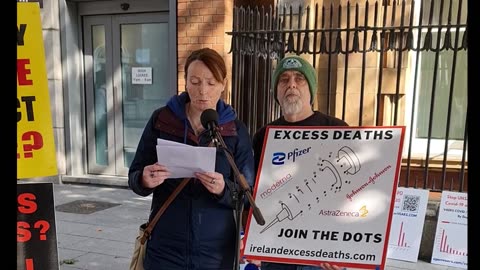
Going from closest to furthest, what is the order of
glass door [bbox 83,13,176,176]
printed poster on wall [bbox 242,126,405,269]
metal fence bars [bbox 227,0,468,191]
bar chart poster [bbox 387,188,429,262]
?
printed poster on wall [bbox 242,126,405,269] < bar chart poster [bbox 387,188,429,262] < metal fence bars [bbox 227,0,468,191] < glass door [bbox 83,13,176,176]

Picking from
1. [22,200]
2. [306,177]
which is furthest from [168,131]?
[22,200]

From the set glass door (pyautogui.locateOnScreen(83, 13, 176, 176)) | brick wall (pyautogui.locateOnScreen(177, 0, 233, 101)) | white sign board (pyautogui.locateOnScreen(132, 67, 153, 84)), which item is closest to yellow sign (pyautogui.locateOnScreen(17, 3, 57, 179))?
brick wall (pyautogui.locateOnScreen(177, 0, 233, 101))

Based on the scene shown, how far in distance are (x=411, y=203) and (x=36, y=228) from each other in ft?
12.1

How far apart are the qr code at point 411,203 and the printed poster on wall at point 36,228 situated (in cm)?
356

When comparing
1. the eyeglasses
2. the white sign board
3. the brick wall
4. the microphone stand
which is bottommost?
the microphone stand

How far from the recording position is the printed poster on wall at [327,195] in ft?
6.63

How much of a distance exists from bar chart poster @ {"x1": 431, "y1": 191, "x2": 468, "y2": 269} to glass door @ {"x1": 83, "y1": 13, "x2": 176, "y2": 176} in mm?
4321

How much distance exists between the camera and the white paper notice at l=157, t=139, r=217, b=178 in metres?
1.85

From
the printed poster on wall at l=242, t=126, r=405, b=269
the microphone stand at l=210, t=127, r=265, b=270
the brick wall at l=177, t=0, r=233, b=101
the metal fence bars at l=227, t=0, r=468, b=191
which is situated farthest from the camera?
the brick wall at l=177, t=0, r=233, b=101

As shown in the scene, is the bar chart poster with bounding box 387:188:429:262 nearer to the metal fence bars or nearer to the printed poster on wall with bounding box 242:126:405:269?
the metal fence bars

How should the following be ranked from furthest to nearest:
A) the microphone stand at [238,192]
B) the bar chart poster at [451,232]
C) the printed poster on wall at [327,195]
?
the bar chart poster at [451,232] → the printed poster on wall at [327,195] → the microphone stand at [238,192]

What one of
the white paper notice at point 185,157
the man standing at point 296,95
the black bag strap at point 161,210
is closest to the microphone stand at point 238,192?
the white paper notice at point 185,157

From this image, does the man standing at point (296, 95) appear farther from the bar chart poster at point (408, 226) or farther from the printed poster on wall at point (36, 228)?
the bar chart poster at point (408, 226)

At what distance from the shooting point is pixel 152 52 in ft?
23.2
